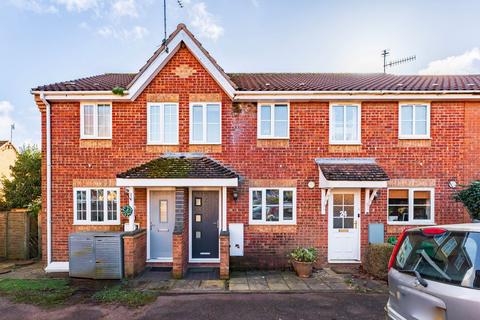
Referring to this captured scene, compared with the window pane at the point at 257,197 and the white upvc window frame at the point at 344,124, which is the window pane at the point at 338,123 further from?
the window pane at the point at 257,197

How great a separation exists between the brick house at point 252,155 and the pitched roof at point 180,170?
0.15 m

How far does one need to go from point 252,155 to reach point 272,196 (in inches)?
61.1

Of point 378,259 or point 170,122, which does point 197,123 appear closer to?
point 170,122

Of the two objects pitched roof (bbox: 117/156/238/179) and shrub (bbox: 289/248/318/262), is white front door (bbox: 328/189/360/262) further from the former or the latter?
pitched roof (bbox: 117/156/238/179)

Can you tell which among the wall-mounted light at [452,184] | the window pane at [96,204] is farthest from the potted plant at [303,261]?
the window pane at [96,204]

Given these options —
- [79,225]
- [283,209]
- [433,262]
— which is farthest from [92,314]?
[433,262]

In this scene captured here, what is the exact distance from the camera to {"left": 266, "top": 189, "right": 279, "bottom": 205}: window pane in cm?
948

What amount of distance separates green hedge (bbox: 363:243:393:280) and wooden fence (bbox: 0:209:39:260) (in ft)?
40.0

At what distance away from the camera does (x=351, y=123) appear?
9625mm

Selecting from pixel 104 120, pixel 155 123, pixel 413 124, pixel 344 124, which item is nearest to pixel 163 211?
pixel 155 123

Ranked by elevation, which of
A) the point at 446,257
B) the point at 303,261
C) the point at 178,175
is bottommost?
the point at 303,261

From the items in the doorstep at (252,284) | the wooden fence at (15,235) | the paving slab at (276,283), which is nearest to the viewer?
the doorstep at (252,284)

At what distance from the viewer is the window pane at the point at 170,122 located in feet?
31.5

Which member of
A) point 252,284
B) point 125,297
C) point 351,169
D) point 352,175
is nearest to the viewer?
point 125,297
